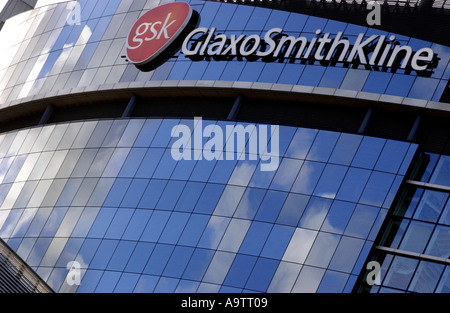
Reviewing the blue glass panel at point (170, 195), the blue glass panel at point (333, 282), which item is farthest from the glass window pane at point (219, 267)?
the blue glass panel at point (333, 282)

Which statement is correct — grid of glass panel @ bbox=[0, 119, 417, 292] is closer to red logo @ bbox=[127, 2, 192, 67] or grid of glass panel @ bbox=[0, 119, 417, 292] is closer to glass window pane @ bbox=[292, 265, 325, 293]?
glass window pane @ bbox=[292, 265, 325, 293]

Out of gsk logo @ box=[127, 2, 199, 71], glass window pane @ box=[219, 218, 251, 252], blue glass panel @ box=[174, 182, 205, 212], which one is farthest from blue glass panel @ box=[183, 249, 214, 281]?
gsk logo @ box=[127, 2, 199, 71]

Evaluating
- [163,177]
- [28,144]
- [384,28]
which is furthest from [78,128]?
[384,28]

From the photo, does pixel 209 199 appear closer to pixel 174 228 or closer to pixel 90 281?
pixel 174 228

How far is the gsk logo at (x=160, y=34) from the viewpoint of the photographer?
66.2 metres

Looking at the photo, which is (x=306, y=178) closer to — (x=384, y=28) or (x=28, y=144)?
(x=384, y=28)

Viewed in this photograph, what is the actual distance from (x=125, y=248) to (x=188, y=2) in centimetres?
2156

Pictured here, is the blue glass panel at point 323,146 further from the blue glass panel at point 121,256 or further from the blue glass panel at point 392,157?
the blue glass panel at point 121,256

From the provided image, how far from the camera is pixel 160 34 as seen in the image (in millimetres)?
67062

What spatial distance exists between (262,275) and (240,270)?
1.56 m

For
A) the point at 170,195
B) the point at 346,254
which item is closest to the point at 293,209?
the point at 346,254

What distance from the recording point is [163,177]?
60031mm

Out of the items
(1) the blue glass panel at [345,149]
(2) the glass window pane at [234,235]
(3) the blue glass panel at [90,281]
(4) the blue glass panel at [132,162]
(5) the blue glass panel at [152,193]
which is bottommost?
(3) the blue glass panel at [90,281]

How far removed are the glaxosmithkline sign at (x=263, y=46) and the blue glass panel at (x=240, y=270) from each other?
51.2ft
